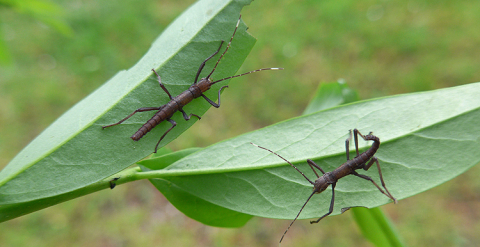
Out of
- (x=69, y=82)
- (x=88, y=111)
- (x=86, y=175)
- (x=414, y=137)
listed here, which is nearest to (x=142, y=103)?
(x=88, y=111)

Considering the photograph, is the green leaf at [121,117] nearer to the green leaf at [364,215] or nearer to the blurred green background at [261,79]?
the green leaf at [364,215]

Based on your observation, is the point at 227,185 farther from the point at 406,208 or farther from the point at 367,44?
the point at 367,44

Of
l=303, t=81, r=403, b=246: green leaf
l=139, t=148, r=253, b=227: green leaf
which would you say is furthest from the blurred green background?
l=139, t=148, r=253, b=227: green leaf

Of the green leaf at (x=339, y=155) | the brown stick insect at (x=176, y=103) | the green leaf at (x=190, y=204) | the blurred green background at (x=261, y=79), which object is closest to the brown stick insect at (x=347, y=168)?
the green leaf at (x=339, y=155)

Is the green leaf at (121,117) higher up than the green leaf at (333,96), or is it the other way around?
the green leaf at (121,117)

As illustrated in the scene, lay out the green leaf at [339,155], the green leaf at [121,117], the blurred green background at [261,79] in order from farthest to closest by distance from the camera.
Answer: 1. the blurred green background at [261,79]
2. the green leaf at [339,155]
3. the green leaf at [121,117]

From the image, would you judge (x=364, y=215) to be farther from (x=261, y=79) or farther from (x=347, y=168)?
(x=261, y=79)
